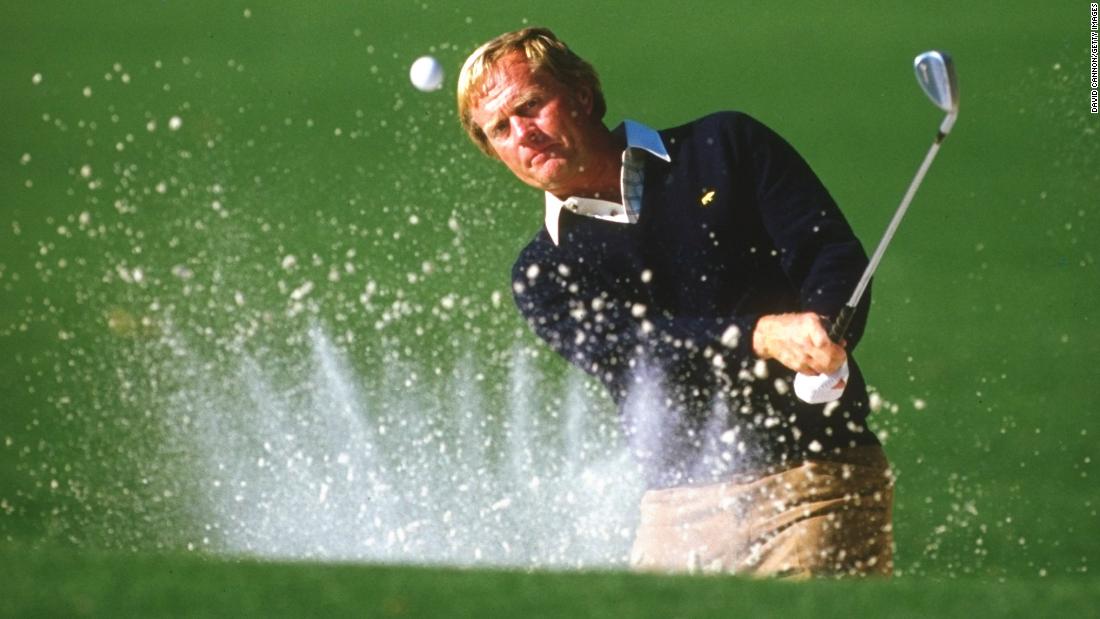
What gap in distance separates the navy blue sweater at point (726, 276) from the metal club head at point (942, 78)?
23 cm

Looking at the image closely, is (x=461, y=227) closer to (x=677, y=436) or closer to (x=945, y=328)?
(x=945, y=328)

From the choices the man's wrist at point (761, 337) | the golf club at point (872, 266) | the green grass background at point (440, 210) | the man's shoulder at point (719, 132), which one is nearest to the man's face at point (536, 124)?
the man's shoulder at point (719, 132)

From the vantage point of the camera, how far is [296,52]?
6137 mm

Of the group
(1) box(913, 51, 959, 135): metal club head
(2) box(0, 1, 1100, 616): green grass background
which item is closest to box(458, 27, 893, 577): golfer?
(1) box(913, 51, 959, 135): metal club head

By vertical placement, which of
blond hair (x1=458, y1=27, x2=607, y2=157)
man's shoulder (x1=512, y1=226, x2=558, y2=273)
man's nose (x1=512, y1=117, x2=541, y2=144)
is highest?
blond hair (x1=458, y1=27, x2=607, y2=157)

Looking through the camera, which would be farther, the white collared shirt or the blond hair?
the blond hair

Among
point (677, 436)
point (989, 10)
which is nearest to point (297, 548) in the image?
point (677, 436)

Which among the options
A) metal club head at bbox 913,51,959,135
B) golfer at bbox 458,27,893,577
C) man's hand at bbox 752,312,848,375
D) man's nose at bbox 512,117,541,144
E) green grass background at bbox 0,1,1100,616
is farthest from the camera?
green grass background at bbox 0,1,1100,616

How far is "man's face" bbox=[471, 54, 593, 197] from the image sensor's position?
10.2 feet

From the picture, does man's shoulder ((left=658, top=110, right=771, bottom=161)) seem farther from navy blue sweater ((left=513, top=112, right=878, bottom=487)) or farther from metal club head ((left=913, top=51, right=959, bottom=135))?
metal club head ((left=913, top=51, right=959, bottom=135))

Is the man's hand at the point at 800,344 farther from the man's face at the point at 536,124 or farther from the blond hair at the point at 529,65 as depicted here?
the blond hair at the point at 529,65

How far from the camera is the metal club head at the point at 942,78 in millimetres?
2914

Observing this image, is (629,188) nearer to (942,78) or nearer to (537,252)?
(537,252)

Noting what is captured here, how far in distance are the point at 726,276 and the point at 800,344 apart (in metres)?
0.27
